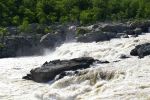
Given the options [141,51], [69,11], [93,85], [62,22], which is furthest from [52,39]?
[69,11]

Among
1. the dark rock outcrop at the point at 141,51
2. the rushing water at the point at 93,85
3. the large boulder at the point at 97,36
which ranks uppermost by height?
the large boulder at the point at 97,36

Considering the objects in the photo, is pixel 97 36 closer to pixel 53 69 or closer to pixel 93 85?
pixel 53 69

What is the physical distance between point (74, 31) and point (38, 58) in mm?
8800

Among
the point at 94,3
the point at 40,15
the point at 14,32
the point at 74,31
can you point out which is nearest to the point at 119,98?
the point at 74,31

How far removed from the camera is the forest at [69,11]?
64500 mm

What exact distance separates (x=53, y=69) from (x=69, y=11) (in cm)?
4167

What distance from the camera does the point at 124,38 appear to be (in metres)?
42.9

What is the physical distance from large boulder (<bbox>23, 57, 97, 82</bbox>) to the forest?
1292 inches

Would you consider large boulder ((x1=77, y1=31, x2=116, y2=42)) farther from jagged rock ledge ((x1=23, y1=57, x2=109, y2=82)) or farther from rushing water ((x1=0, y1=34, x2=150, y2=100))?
jagged rock ledge ((x1=23, y1=57, x2=109, y2=82))

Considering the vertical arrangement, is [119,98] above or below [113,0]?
below

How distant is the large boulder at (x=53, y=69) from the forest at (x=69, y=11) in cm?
3282

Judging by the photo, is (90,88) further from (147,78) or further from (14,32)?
(14,32)

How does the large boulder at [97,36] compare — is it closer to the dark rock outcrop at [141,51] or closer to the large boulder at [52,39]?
the large boulder at [52,39]

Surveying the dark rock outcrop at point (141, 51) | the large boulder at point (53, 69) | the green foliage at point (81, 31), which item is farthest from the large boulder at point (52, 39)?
the large boulder at point (53, 69)
